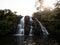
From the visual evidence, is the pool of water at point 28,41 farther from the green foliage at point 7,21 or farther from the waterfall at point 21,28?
the waterfall at point 21,28

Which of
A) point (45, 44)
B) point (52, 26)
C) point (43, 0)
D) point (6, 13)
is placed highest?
point (43, 0)

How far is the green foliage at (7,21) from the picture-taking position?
16375mm

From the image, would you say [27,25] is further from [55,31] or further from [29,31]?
[55,31]

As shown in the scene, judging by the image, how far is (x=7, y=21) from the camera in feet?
56.5

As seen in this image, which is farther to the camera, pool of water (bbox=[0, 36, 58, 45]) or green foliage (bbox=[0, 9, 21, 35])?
green foliage (bbox=[0, 9, 21, 35])

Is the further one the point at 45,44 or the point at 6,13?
the point at 6,13

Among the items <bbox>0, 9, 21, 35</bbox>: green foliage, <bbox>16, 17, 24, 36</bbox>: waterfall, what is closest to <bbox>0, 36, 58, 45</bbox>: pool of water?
<bbox>0, 9, 21, 35</bbox>: green foliage

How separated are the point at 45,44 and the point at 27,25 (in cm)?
675

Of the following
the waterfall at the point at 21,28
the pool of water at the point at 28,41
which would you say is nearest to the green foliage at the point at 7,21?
the waterfall at the point at 21,28

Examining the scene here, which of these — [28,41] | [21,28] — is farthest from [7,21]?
[28,41]

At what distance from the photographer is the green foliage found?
16.4 metres

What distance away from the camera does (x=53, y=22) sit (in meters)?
16.5

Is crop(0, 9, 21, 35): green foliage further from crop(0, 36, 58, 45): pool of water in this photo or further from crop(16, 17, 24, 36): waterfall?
crop(0, 36, 58, 45): pool of water

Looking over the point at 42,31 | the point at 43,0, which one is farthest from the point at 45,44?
the point at 43,0
